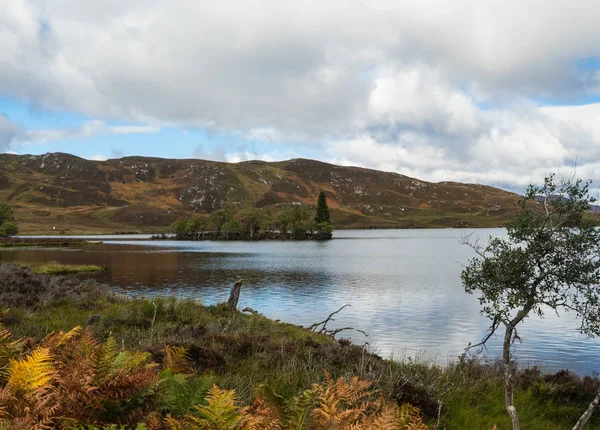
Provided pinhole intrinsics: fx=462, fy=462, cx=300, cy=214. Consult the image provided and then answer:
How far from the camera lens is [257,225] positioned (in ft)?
497

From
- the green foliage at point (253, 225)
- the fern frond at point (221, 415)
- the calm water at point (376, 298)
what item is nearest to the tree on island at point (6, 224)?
the green foliage at point (253, 225)

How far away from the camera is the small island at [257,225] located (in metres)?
149

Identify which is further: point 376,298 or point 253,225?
point 253,225

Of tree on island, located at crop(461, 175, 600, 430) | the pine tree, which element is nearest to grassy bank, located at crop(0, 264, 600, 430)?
tree on island, located at crop(461, 175, 600, 430)

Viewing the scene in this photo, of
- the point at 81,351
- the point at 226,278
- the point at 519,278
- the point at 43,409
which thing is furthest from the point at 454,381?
the point at 226,278

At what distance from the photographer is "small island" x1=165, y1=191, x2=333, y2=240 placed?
148875 mm

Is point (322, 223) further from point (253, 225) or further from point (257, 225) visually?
point (253, 225)

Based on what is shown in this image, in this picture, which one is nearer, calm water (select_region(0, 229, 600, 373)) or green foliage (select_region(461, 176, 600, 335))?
green foliage (select_region(461, 176, 600, 335))

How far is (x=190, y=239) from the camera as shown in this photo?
153 metres

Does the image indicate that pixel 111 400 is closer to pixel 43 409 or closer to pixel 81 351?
pixel 43 409

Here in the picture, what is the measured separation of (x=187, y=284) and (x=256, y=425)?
44.0 meters

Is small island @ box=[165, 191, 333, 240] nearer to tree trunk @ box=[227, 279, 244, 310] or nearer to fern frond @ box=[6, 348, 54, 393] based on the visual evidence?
tree trunk @ box=[227, 279, 244, 310]

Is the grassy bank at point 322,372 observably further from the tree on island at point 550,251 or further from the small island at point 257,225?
the small island at point 257,225

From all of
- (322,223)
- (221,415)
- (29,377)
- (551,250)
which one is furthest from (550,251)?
(322,223)
